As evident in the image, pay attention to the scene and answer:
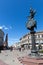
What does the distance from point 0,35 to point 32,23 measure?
73.0ft

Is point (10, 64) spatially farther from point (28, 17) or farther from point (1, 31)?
point (1, 31)

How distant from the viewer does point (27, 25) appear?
17.3 m

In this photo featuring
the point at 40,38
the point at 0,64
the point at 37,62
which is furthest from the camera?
the point at 40,38

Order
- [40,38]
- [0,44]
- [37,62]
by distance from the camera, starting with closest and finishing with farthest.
Answer: [37,62]
[0,44]
[40,38]

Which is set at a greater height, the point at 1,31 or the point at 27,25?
the point at 1,31

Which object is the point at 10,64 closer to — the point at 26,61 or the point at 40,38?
the point at 26,61

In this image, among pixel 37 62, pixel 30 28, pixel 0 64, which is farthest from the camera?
pixel 30 28

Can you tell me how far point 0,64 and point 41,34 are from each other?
51.4 metres

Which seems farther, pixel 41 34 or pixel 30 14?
pixel 41 34

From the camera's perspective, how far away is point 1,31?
38719 mm

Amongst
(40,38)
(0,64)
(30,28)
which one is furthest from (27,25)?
(40,38)

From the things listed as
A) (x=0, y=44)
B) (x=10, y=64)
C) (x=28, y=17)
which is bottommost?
(x=10, y=64)

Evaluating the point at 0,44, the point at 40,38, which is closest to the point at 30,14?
the point at 0,44

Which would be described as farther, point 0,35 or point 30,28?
point 0,35
